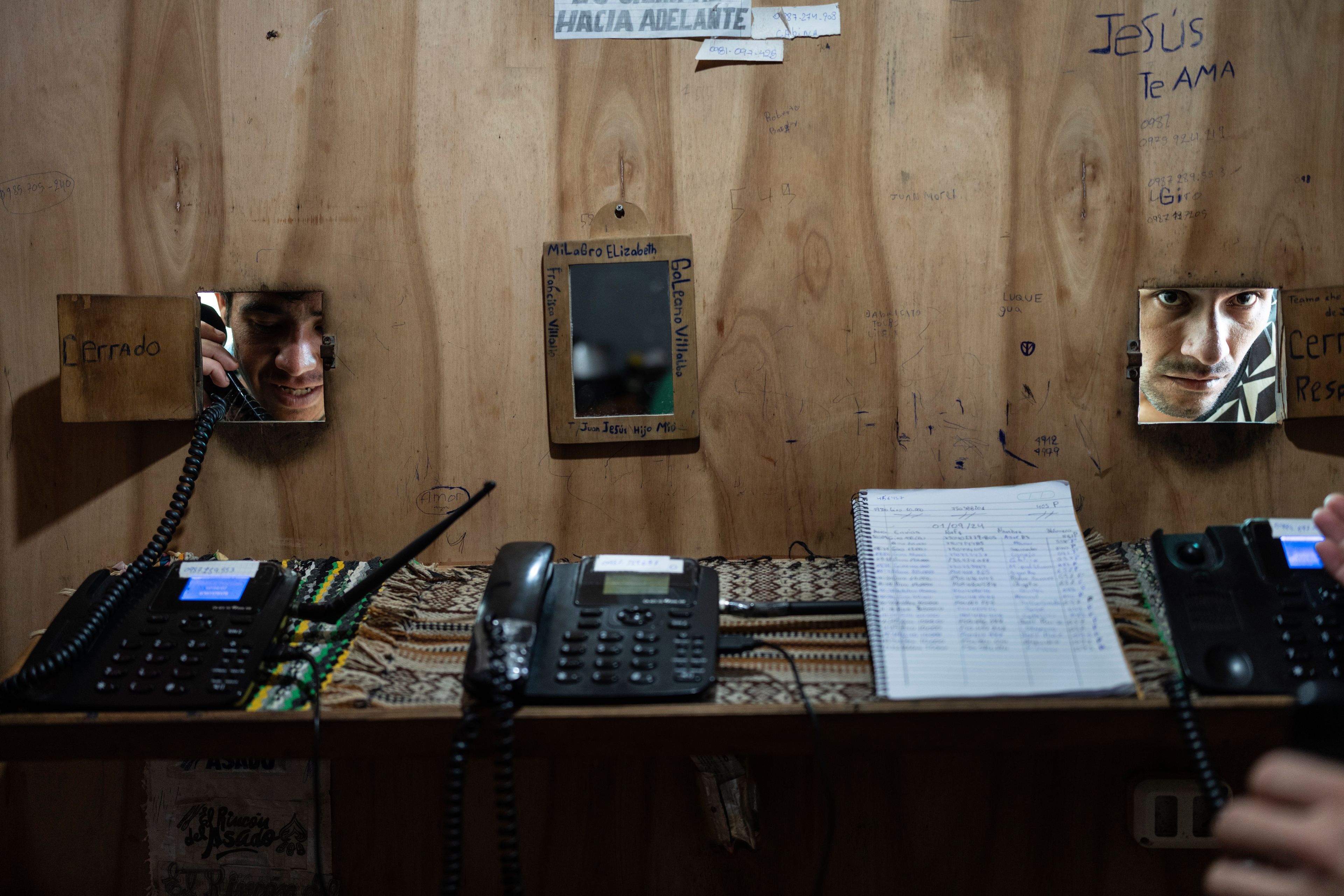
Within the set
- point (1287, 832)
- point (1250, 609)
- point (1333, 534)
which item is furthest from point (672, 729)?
point (1333, 534)

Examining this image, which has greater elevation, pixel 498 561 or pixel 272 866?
pixel 498 561

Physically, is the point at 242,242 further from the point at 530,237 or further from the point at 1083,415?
the point at 1083,415

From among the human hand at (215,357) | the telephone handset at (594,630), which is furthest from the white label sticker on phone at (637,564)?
the human hand at (215,357)

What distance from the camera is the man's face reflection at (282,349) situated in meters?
1.11

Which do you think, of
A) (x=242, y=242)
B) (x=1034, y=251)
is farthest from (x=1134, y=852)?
(x=242, y=242)

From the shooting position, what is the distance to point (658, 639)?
0.82 m

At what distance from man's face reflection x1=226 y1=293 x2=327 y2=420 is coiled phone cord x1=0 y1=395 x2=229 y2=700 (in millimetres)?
70

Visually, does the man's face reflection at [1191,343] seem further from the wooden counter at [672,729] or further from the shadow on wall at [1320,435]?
the wooden counter at [672,729]

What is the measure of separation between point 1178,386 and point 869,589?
580 millimetres

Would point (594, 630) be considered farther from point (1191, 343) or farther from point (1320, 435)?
point (1320, 435)

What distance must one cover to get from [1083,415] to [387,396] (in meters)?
0.99

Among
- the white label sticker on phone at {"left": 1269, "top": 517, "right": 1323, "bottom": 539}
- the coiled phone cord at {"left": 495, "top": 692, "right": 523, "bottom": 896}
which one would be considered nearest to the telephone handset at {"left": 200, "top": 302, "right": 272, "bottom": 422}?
the coiled phone cord at {"left": 495, "top": 692, "right": 523, "bottom": 896}

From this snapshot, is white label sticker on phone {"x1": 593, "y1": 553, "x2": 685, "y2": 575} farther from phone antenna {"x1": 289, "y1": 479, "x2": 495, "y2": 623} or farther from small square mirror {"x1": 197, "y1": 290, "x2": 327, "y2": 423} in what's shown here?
small square mirror {"x1": 197, "y1": 290, "x2": 327, "y2": 423}

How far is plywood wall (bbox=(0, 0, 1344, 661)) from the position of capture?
42.1 inches
